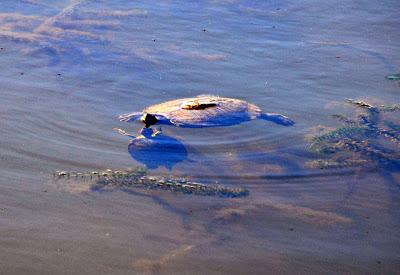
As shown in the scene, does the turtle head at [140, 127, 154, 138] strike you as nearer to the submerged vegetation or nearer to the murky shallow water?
the murky shallow water

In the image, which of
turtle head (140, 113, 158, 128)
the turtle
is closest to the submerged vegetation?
the turtle

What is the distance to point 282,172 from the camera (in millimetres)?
5238

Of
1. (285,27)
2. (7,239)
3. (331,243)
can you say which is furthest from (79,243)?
(285,27)

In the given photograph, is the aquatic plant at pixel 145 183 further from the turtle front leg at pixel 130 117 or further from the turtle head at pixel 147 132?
the turtle front leg at pixel 130 117

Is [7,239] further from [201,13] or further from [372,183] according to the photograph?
[201,13]

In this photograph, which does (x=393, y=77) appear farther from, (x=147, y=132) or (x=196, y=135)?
(x=147, y=132)

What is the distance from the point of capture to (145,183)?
495 centimetres

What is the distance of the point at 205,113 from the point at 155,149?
771mm

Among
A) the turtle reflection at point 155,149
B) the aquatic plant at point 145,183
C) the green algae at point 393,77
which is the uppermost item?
the green algae at point 393,77

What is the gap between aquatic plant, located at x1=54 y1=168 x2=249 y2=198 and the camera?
4871mm

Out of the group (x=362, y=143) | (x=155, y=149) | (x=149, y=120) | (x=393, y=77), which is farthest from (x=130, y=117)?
(x=393, y=77)

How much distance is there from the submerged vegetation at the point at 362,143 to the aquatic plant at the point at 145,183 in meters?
0.95

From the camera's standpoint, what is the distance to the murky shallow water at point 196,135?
4191mm

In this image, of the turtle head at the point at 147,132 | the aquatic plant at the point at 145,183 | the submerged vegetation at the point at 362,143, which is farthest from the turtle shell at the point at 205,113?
the aquatic plant at the point at 145,183
